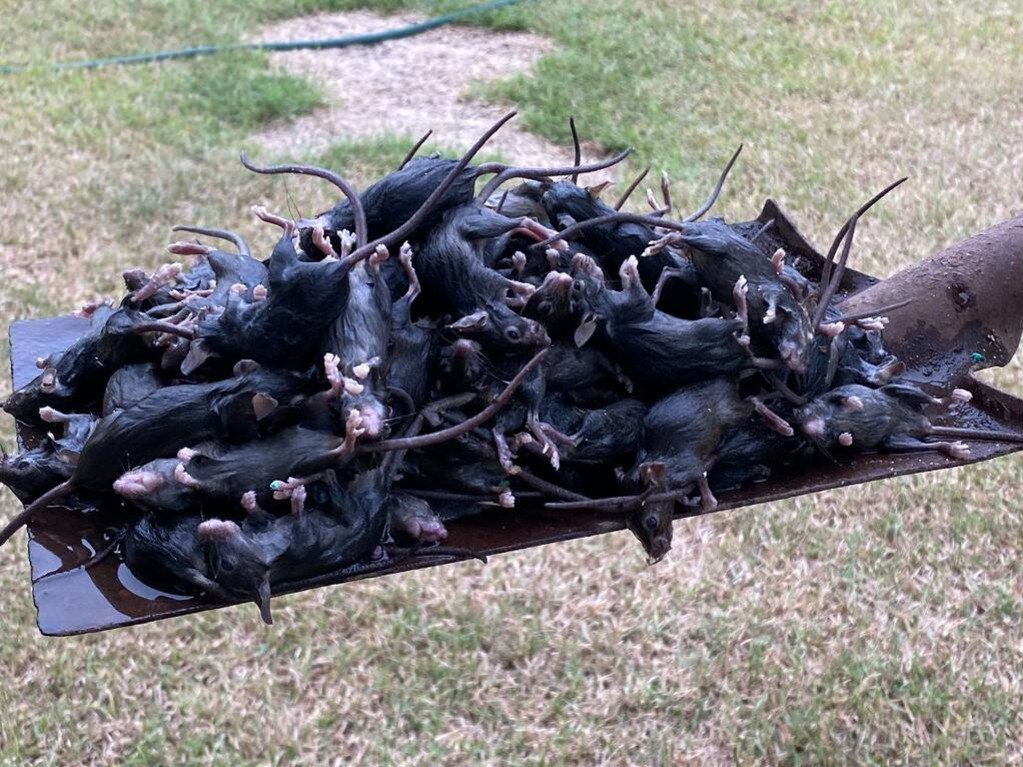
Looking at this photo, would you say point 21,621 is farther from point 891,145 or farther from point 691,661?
point 891,145

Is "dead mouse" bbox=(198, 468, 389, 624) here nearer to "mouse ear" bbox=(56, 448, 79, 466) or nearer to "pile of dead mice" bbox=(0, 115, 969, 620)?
"pile of dead mice" bbox=(0, 115, 969, 620)

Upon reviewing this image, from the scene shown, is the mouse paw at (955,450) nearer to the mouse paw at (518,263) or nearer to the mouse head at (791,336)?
the mouse head at (791,336)

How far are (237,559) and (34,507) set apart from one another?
280mm

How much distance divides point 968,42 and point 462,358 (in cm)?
458

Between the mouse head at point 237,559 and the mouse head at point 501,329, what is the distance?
13.7 inches

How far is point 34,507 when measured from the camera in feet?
3.99

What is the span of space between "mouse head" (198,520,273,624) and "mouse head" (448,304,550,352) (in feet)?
1.15

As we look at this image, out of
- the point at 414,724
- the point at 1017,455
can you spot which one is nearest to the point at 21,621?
the point at 414,724

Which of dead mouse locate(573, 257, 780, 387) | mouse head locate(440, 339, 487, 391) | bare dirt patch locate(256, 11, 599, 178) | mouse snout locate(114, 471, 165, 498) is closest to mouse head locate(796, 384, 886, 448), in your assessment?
dead mouse locate(573, 257, 780, 387)

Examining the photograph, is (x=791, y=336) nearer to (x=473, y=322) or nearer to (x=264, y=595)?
(x=473, y=322)

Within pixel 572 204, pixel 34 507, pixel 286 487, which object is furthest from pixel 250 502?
pixel 572 204

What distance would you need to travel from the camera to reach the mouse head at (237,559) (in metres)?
1.12

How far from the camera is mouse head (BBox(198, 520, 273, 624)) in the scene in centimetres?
112

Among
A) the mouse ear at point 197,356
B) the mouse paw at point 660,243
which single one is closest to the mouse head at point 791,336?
the mouse paw at point 660,243
